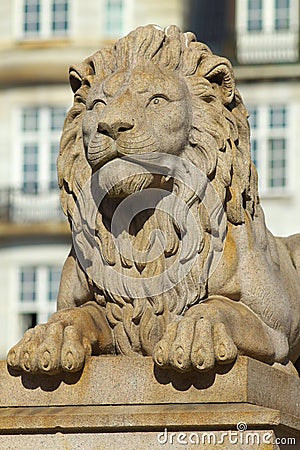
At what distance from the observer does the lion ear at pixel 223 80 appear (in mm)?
8125

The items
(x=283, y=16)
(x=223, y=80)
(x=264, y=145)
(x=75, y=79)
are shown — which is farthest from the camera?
(x=283, y=16)

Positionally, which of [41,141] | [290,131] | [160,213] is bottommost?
[41,141]

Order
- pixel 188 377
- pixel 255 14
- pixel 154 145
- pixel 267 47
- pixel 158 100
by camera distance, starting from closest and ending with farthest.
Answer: pixel 188 377 < pixel 154 145 < pixel 158 100 < pixel 267 47 < pixel 255 14

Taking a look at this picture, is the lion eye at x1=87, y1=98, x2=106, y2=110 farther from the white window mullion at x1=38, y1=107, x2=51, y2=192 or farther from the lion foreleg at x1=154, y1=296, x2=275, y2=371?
the white window mullion at x1=38, y1=107, x2=51, y2=192

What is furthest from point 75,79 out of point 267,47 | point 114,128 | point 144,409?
point 267,47

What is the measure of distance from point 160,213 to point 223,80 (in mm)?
758

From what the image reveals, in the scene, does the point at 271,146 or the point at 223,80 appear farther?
the point at 271,146

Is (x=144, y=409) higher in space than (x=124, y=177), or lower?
lower

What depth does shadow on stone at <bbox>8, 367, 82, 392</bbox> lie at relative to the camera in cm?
781

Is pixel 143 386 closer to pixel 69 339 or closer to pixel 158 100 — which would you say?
pixel 69 339

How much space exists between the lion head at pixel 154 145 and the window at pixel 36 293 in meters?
26.4

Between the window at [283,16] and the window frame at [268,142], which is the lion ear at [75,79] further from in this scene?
the window at [283,16]

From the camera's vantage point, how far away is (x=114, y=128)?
7.74 meters

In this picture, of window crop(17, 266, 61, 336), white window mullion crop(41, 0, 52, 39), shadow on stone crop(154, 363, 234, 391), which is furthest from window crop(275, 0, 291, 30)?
shadow on stone crop(154, 363, 234, 391)
